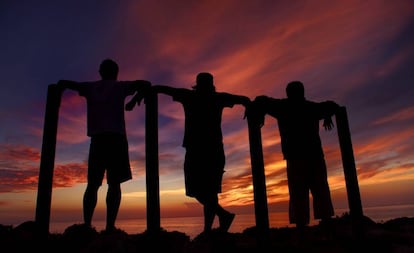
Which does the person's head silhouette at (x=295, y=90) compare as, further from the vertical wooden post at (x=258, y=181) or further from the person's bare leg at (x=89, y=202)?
the person's bare leg at (x=89, y=202)

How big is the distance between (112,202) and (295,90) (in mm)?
3827

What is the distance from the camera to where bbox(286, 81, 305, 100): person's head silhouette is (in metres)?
6.25

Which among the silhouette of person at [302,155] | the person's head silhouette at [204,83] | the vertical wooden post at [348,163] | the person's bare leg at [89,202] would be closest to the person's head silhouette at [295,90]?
the silhouette of person at [302,155]

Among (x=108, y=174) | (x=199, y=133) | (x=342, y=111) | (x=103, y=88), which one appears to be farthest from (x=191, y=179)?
(x=342, y=111)

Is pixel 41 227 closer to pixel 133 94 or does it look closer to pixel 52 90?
pixel 52 90

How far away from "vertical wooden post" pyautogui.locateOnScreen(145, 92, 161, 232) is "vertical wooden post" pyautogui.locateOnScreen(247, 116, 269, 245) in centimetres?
157

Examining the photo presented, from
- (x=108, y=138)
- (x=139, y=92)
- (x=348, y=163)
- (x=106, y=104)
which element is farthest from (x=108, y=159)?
(x=348, y=163)

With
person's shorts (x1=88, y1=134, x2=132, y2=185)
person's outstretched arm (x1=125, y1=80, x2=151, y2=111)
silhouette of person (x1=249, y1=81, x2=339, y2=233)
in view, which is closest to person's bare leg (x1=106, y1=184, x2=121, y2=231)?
person's shorts (x1=88, y1=134, x2=132, y2=185)

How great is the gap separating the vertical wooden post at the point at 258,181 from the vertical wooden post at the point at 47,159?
9.70 feet

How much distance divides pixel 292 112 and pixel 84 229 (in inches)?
158

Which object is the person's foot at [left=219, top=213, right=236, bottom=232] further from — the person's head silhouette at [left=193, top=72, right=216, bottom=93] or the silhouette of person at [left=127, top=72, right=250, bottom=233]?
the person's head silhouette at [left=193, top=72, right=216, bottom=93]

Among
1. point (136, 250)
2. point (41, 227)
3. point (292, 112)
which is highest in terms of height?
point (292, 112)

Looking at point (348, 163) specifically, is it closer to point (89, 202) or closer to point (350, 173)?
point (350, 173)

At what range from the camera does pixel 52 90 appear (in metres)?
4.86
